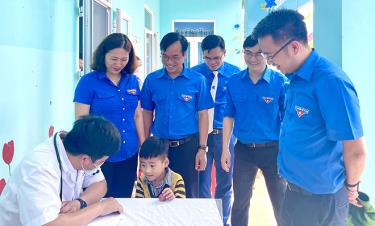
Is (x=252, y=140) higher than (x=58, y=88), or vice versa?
(x=58, y=88)

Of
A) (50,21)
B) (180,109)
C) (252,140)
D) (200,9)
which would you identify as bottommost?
(252,140)

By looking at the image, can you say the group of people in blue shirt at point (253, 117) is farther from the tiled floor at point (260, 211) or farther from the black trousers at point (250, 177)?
the tiled floor at point (260, 211)

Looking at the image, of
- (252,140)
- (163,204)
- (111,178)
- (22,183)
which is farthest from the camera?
(252,140)

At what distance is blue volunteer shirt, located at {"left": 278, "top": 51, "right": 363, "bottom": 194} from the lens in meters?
1.28

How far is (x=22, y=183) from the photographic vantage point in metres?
1.13

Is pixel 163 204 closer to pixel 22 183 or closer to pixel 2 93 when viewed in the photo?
pixel 22 183

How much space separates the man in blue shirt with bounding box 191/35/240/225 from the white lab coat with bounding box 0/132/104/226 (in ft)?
4.74

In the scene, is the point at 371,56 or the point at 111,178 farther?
the point at 371,56

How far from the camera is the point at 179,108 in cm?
222

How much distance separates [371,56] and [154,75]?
1.36m

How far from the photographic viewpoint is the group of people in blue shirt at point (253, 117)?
138 centimetres

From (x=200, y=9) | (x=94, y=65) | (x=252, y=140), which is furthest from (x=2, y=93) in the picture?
(x=200, y=9)

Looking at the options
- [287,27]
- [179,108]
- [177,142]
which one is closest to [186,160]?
[177,142]

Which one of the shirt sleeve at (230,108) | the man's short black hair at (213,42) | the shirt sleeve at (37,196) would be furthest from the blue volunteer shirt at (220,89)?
the shirt sleeve at (37,196)
